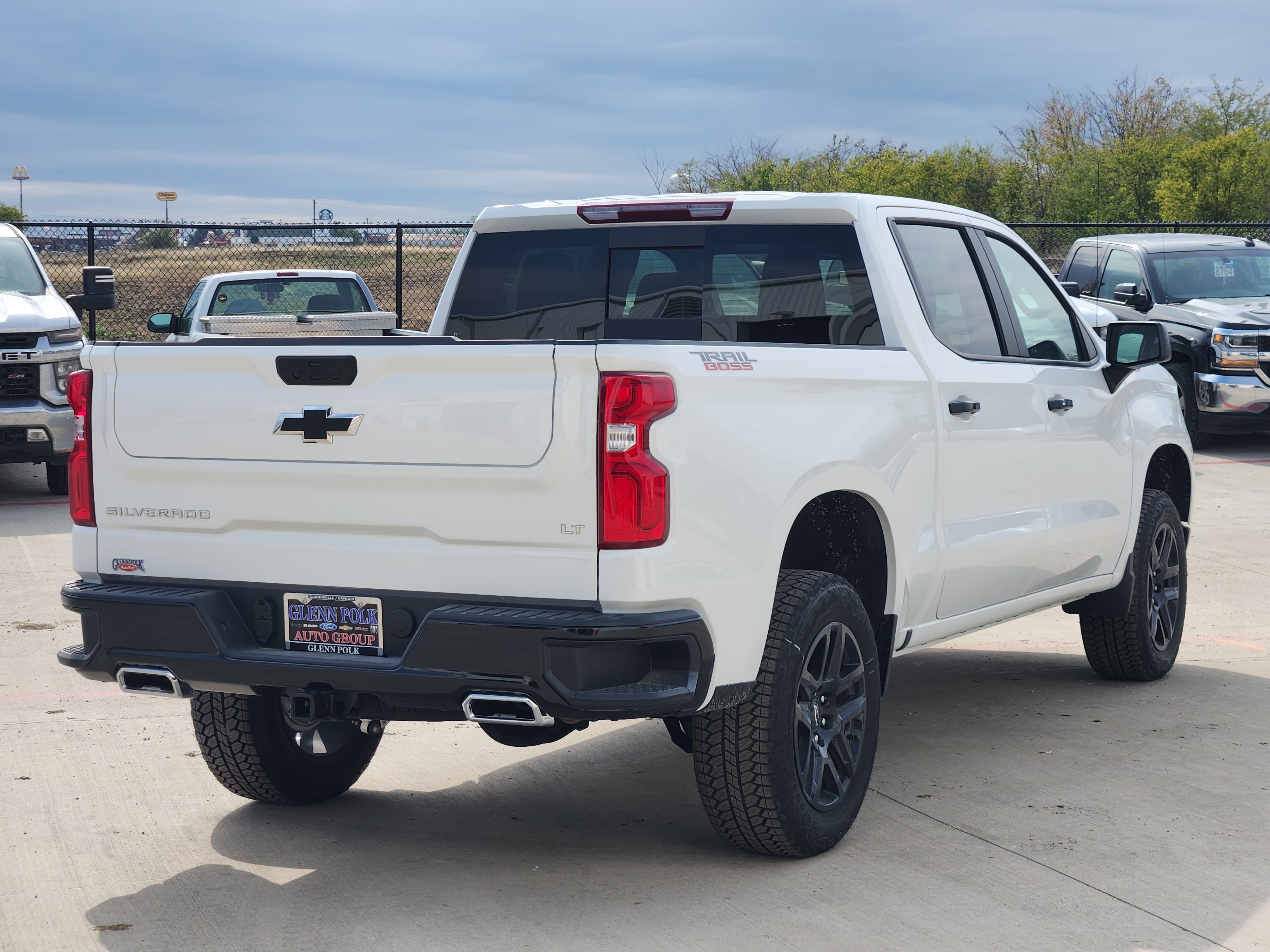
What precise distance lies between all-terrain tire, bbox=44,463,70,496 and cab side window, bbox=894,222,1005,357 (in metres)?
9.70

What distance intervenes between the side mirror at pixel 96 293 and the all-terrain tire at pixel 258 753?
8937 millimetres

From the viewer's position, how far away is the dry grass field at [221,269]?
26.5 metres

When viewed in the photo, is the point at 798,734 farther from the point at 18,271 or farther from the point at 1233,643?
the point at 18,271

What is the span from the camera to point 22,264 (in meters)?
13.4

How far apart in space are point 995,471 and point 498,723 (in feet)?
7.71

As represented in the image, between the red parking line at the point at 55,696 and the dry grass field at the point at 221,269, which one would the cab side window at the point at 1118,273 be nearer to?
the dry grass field at the point at 221,269

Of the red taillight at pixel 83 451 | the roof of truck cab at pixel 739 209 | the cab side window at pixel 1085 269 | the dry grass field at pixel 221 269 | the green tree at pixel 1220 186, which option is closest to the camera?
the red taillight at pixel 83 451

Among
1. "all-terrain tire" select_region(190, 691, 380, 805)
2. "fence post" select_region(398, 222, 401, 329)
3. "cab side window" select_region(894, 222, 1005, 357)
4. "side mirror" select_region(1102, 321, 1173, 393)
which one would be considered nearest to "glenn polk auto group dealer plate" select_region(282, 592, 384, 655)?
"all-terrain tire" select_region(190, 691, 380, 805)

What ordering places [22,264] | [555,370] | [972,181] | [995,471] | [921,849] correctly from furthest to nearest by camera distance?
1. [972,181]
2. [22,264]
3. [995,471]
4. [921,849]
5. [555,370]

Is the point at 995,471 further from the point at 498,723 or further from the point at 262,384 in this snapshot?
the point at 262,384

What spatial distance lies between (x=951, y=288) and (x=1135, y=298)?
10.7 meters

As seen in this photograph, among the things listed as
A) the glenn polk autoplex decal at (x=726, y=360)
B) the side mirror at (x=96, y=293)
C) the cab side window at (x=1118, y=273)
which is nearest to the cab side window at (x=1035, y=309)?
the glenn polk autoplex decal at (x=726, y=360)

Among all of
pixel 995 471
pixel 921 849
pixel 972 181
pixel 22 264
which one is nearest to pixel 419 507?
pixel 921 849

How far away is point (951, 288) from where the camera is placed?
5.57 m
